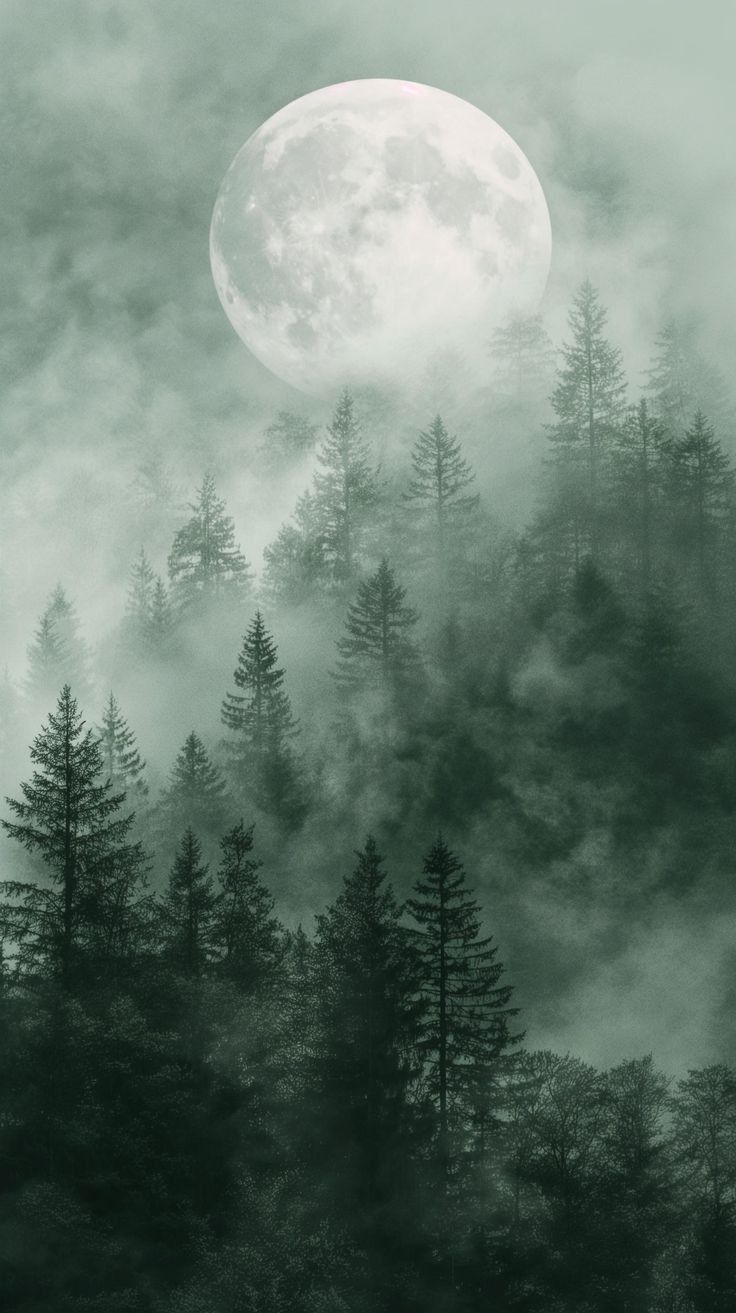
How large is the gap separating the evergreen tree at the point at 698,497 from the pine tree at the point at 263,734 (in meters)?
25.4

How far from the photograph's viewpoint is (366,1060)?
105 feet

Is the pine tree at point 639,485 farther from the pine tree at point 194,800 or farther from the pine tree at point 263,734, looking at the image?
the pine tree at point 194,800

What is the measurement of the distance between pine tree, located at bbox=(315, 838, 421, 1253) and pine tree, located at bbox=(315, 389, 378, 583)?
38.4 metres

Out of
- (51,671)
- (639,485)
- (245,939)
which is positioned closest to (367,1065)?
(245,939)

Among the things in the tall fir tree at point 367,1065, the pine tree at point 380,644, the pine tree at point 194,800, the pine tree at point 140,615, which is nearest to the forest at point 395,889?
the tall fir tree at point 367,1065

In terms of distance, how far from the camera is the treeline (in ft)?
94.9

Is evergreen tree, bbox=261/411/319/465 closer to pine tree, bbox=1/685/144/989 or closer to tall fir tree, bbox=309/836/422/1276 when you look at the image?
pine tree, bbox=1/685/144/989

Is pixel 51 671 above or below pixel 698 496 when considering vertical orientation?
below

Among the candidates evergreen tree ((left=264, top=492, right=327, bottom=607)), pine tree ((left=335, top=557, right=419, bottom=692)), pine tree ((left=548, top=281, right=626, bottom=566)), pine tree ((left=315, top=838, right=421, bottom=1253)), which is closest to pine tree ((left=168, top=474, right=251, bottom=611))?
evergreen tree ((left=264, top=492, right=327, bottom=607))

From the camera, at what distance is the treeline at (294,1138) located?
28.9m

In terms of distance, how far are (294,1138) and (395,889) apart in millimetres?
18669

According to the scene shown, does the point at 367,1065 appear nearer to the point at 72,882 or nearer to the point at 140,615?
the point at 72,882

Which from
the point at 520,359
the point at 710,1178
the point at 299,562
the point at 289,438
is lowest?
the point at 710,1178

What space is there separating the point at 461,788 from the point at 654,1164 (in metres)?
23.3
